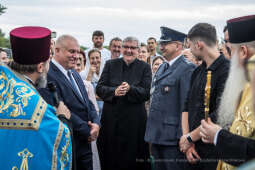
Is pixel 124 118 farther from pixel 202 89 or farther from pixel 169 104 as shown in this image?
pixel 202 89

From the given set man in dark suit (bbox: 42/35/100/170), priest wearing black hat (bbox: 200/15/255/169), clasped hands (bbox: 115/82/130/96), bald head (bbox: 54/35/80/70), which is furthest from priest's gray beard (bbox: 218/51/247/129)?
clasped hands (bbox: 115/82/130/96)

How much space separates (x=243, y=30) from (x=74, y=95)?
2491 millimetres

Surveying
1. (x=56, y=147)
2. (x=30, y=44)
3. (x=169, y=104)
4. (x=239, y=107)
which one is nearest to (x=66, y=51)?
(x=30, y=44)

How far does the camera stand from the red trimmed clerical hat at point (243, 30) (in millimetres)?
3215

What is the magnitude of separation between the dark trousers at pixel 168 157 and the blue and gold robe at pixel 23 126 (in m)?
2.58

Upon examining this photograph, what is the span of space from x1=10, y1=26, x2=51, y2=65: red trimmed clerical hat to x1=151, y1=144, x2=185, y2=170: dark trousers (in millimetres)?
2621

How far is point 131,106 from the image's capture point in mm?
7156

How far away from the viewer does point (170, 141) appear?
5.83m

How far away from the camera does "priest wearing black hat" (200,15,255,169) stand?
2.91 meters

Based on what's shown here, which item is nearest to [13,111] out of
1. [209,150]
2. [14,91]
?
[14,91]

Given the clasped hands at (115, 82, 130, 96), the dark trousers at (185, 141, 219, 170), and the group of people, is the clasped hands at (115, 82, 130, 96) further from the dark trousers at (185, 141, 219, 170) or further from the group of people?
Answer: the dark trousers at (185, 141, 219, 170)

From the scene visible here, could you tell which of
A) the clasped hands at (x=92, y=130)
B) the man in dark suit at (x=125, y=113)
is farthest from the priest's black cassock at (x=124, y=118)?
the clasped hands at (x=92, y=130)

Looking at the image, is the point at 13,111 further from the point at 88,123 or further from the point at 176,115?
the point at 176,115

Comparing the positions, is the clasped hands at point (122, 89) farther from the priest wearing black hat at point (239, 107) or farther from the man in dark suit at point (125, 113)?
the priest wearing black hat at point (239, 107)
